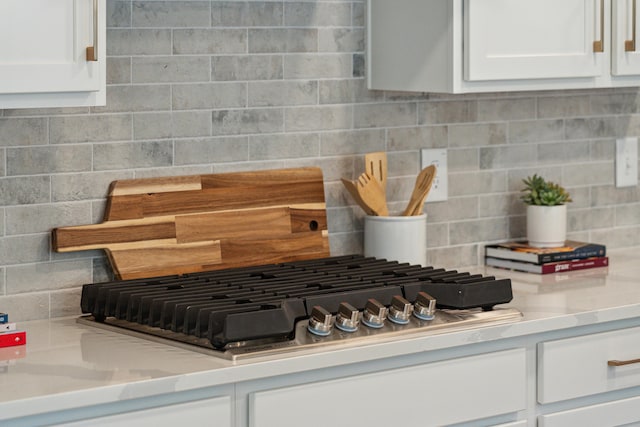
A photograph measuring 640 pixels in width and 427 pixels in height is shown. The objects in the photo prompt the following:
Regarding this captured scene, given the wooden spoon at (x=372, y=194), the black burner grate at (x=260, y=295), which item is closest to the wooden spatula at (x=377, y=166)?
the wooden spoon at (x=372, y=194)

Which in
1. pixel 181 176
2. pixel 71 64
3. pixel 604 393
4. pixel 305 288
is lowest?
pixel 604 393

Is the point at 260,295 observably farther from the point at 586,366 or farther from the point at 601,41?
the point at 601,41

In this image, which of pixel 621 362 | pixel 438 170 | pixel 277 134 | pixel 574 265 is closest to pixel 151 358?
pixel 277 134

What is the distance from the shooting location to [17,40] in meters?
2.14

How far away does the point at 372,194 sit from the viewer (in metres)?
2.97

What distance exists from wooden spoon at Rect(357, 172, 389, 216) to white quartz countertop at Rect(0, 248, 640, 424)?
450mm

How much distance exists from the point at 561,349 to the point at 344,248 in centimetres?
73

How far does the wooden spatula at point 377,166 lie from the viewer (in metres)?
Result: 2.97

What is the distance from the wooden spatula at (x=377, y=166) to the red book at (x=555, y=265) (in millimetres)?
469

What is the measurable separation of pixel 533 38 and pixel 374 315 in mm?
955

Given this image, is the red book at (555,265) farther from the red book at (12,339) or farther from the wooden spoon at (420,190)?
the red book at (12,339)

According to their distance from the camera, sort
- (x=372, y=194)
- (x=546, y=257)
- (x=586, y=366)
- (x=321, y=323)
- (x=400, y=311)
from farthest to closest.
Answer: (x=546, y=257) < (x=372, y=194) < (x=586, y=366) < (x=400, y=311) < (x=321, y=323)

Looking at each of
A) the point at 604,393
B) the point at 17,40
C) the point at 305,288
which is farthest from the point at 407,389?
the point at 17,40

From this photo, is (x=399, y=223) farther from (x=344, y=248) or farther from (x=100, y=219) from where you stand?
(x=100, y=219)
